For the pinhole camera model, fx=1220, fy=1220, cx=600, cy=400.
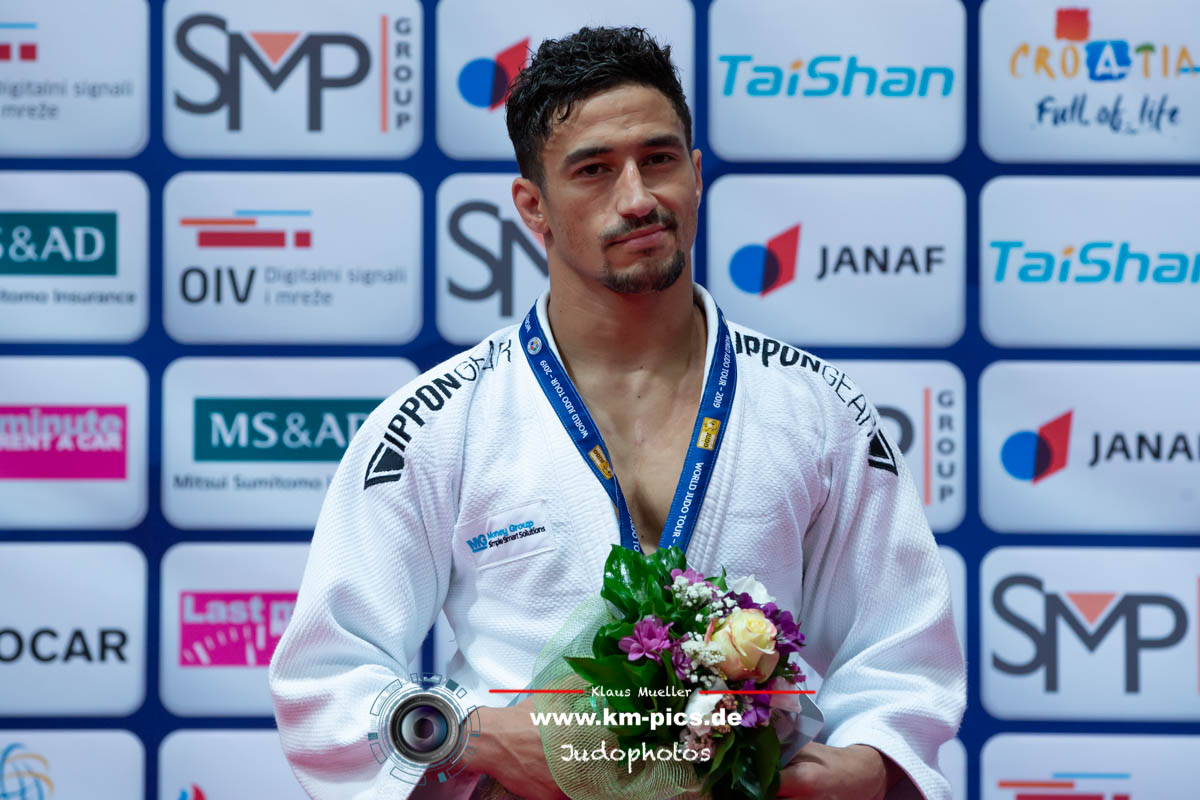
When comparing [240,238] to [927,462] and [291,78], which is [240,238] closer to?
[291,78]

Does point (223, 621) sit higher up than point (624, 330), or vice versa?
point (624, 330)

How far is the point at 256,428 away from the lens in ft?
9.36

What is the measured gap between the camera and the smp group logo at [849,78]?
2861 mm

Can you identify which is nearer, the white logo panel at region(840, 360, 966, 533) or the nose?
the nose

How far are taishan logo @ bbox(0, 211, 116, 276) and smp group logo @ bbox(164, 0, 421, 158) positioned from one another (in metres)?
0.31

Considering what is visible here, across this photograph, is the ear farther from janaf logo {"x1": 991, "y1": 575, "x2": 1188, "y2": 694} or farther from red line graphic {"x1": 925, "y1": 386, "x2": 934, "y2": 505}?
janaf logo {"x1": 991, "y1": 575, "x2": 1188, "y2": 694}

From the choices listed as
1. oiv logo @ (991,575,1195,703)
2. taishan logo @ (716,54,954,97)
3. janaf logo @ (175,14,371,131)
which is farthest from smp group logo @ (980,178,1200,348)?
janaf logo @ (175,14,371,131)

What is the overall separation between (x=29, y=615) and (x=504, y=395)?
1.60 m

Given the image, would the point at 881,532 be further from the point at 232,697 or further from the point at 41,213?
the point at 41,213

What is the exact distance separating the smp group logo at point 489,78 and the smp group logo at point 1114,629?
1.64 metres

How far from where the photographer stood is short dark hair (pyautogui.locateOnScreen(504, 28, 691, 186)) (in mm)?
1842

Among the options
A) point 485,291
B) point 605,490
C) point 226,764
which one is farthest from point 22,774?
point 605,490

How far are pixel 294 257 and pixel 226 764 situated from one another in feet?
3.94

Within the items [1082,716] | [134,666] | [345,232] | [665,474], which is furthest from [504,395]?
[1082,716]
